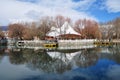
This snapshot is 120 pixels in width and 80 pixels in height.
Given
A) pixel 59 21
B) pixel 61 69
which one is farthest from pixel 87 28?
pixel 61 69

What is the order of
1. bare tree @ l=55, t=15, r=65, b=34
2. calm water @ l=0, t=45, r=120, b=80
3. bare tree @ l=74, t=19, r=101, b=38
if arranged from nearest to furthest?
1. calm water @ l=0, t=45, r=120, b=80
2. bare tree @ l=55, t=15, r=65, b=34
3. bare tree @ l=74, t=19, r=101, b=38

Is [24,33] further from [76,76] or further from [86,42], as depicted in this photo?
[76,76]

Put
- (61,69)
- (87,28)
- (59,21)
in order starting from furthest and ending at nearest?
1. (87,28)
2. (59,21)
3. (61,69)

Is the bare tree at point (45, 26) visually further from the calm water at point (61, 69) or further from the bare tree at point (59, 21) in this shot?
the calm water at point (61, 69)

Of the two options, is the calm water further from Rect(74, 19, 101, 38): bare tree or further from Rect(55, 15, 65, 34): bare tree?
Rect(74, 19, 101, 38): bare tree

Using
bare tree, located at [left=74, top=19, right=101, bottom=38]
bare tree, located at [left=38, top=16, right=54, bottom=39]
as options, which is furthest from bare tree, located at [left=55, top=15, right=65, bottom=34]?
bare tree, located at [left=74, top=19, right=101, bottom=38]

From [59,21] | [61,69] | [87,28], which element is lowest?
[61,69]

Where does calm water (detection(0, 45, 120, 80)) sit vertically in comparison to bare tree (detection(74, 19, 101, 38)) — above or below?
below

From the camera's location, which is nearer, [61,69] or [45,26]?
[61,69]

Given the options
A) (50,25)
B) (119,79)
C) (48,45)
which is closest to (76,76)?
(119,79)

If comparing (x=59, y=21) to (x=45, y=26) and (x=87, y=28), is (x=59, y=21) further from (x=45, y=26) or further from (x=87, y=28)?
(x=87, y=28)

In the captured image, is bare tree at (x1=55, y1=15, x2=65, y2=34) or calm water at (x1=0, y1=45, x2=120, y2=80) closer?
calm water at (x1=0, y1=45, x2=120, y2=80)

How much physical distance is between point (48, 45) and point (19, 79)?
1429 inches

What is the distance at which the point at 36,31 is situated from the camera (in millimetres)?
68562
